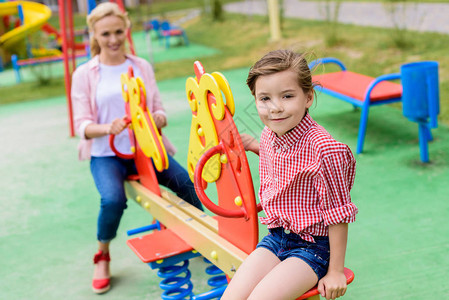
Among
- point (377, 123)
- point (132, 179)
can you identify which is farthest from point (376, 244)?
point (377, 123)

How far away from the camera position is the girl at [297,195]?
1.80 m

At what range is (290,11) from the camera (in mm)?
19969

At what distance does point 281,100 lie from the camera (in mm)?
1854

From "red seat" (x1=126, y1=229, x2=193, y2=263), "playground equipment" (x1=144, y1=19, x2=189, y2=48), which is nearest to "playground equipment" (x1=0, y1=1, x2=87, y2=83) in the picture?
"playground equipment" (x1=144, y1=19, x2=189, y2=48)

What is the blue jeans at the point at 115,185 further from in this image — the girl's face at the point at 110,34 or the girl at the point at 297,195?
the girl at the point at 297,195

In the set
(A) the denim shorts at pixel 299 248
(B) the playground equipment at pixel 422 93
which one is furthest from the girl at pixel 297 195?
(B) the playground equipment at pixel 422 93

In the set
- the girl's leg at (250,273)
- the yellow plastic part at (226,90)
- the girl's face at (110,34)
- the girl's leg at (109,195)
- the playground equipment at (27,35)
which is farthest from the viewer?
the playground equipment at (27,35)

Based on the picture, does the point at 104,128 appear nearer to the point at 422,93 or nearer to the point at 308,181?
the point at 308,181

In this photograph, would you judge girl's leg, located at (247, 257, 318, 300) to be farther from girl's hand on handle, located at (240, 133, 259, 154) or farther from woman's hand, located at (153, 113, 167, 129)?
woman's hand, located at (153, 113, 167, 129)

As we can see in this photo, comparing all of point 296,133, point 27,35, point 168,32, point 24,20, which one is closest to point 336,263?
point 296,133

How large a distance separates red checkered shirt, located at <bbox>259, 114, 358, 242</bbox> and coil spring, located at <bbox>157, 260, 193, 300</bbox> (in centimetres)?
92

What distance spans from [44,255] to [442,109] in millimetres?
4126

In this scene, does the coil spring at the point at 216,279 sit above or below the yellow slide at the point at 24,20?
below

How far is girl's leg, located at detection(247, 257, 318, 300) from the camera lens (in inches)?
70.3
